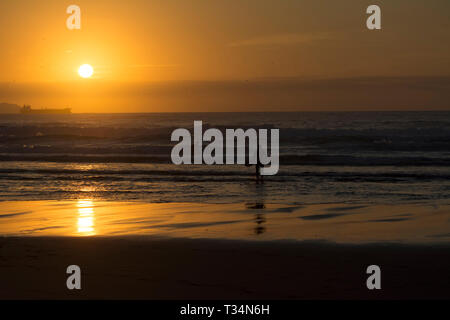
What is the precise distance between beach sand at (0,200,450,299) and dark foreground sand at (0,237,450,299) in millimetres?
16

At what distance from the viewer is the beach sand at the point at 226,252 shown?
24.9ft

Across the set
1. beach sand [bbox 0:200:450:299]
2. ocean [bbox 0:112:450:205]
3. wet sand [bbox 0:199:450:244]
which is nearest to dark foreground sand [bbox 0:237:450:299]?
beach sand [bbox 0:200:450:299]

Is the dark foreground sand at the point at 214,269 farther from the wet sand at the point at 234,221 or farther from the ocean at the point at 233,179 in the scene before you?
the ocean at the point at 233,179

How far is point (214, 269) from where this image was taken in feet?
28.6

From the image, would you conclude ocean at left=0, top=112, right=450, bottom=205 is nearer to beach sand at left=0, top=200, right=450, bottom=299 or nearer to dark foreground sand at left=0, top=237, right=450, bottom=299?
beach sand at left=0, top=200, right=450, bottom=299

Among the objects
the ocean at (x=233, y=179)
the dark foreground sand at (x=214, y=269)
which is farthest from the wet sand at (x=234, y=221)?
the ocean at (x=233, y=179)

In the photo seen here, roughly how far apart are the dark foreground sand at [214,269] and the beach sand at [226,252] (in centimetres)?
2

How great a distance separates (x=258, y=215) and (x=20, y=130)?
57743 millimetres

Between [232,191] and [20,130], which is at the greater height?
[20,130]

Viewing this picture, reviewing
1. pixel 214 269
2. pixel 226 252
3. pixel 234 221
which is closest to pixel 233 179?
pixel 234 221

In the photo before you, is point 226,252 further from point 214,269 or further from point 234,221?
point 234,221
